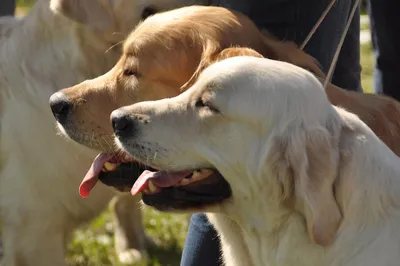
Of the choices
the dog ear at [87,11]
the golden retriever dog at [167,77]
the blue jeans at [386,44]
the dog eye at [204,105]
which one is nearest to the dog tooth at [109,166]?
the golden retriever dog at [167,77]

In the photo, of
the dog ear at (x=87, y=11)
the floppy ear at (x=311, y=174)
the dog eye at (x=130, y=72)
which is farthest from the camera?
the dog ear at (x=87, y=11)

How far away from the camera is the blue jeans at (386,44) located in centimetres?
446

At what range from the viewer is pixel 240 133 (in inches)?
101

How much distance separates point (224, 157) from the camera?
257cm

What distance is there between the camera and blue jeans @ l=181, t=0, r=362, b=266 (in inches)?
131

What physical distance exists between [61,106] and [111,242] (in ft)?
6.81

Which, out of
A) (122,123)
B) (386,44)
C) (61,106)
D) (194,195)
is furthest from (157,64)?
(386,44)

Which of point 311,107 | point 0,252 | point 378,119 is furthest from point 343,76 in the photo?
point 0,252

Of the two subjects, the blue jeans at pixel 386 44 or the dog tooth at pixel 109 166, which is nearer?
the dog tooth at pixel 109 166

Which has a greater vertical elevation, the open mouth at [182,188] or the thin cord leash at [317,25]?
the thin cord leash at [317,25]

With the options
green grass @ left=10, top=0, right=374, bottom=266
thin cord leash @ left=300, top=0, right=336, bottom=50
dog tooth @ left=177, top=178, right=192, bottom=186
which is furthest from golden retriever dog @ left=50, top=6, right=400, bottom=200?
green grass @ left=10, top=0, right=374, bottom=266

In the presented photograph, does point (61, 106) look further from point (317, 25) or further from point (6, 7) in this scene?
point (6, 7)

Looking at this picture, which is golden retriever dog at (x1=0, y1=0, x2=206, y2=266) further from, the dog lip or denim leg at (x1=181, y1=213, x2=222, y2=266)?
the dog lip

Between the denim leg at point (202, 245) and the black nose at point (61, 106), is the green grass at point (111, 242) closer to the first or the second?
the denim leg at point (202, 245)
